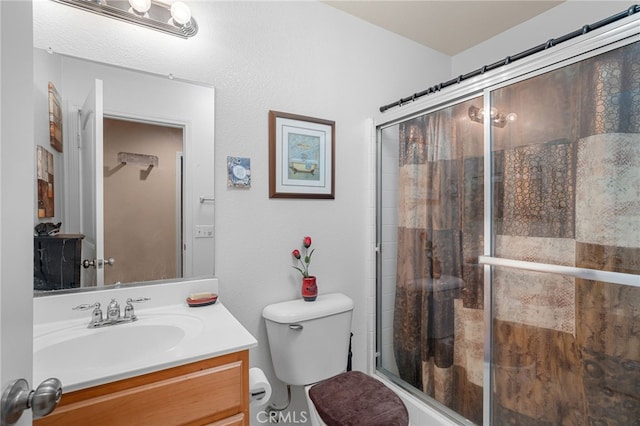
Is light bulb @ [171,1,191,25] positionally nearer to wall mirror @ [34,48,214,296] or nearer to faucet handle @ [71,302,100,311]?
wall mirror @ [34,48,214,296]

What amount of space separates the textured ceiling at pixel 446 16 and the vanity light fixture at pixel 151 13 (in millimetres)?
880

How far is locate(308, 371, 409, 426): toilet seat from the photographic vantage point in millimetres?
1271

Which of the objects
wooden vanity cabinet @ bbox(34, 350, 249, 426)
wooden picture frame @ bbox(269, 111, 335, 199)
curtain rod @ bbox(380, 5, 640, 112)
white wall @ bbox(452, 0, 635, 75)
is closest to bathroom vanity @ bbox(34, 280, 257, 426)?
wooden vanity cabinet @ bbox(34, 350, 249, 426)

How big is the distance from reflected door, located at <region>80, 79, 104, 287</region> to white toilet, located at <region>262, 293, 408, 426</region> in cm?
78

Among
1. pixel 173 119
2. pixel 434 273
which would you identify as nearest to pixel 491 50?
pixel 434 273

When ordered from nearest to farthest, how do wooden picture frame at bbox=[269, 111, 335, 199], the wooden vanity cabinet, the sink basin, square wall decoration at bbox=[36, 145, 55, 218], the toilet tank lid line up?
the wooden vanity cabinet → the sink basin → square wall decoration at bbox=[36, 145, 55, 218] → the toilet tank lid → wooden picture frame at bbox=[269, 111, 335, 199]

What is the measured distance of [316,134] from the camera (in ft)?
5.94

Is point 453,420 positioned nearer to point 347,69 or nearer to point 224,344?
point 224,344

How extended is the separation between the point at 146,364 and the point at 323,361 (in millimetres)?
954

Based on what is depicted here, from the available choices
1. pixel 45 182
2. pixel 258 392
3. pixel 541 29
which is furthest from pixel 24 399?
pixel 541 29

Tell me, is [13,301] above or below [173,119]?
below

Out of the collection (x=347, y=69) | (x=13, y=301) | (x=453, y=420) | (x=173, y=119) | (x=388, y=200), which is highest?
(x=347, y=69)

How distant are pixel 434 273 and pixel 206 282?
3.88 feet

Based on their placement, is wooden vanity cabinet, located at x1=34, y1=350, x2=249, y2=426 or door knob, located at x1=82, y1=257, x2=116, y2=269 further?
door knob, located at x1=82, y1=257, x2=116, y2=269
